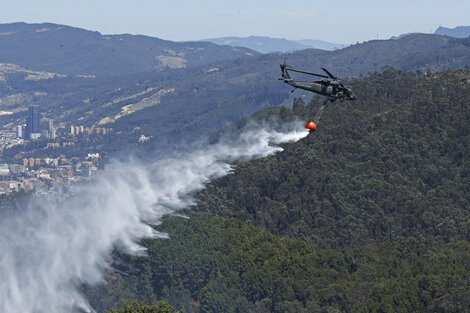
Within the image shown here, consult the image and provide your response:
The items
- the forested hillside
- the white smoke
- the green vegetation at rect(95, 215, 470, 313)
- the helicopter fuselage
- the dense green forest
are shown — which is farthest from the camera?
the forested hillside

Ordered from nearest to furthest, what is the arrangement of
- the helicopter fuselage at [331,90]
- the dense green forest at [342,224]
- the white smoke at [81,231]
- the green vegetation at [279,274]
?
1. the helicopter fuselage at [331,90]
2. the green vegetation at [279,274]
3. the dense green forest at [342,224]
4. the white smoke at [81,231]

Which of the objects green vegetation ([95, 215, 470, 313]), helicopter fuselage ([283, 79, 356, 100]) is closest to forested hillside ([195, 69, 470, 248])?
green vegetation ([95, 215, 470, 313])

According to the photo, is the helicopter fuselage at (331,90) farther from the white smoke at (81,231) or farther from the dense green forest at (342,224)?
the white smoke at (81,231)

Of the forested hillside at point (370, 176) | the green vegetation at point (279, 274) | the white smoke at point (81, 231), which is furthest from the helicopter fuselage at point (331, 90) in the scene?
the forested hillside at point (370, 176)

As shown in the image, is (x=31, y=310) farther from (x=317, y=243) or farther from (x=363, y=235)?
(x=363, y=235)

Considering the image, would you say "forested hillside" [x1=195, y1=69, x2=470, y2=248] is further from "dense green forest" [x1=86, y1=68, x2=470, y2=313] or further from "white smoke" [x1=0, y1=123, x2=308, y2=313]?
"white smoke" [x1=0, y1=123, x2=308, y2=313]

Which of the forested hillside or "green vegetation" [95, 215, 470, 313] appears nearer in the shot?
"green vegetation" [95, 215, 470, 313]

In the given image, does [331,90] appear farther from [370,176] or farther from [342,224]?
[370,176]
